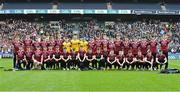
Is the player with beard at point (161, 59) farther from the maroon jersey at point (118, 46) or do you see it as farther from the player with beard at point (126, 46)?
the maroon jersey at point (118, 46)

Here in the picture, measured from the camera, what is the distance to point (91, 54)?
85.0 ft

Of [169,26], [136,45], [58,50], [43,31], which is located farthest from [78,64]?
[169,26]

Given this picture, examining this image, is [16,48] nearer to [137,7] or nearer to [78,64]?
[78,64]

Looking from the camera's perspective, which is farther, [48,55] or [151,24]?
[151,24]

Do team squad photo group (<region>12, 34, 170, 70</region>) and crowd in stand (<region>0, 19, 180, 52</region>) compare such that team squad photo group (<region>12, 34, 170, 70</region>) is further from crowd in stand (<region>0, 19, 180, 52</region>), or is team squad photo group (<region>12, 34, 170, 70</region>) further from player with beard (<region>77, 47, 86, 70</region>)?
crowd in stand (<region>0, 19, 180, 52</region>)

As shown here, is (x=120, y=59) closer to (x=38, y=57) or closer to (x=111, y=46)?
(x=111, y=46)

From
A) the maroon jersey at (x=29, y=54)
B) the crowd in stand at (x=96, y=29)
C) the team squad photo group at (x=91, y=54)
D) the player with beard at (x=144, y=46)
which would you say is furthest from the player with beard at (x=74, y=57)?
the crowd in stand at (x=96, y=29)

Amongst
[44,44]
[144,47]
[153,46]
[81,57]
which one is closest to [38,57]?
[44,44]

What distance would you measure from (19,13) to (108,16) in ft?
32.3

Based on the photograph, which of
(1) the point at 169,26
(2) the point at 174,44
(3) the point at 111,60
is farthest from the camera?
(1) the point at 169,26

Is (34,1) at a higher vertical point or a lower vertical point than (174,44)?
higher

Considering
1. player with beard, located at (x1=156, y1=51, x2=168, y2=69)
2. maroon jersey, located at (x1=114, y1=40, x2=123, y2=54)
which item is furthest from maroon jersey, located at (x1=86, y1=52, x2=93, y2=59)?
player with beard, located at (x1=156, y1=51, x2=168, y2=69)

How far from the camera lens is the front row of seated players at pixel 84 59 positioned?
25781 mm

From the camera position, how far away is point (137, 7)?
184 ft
